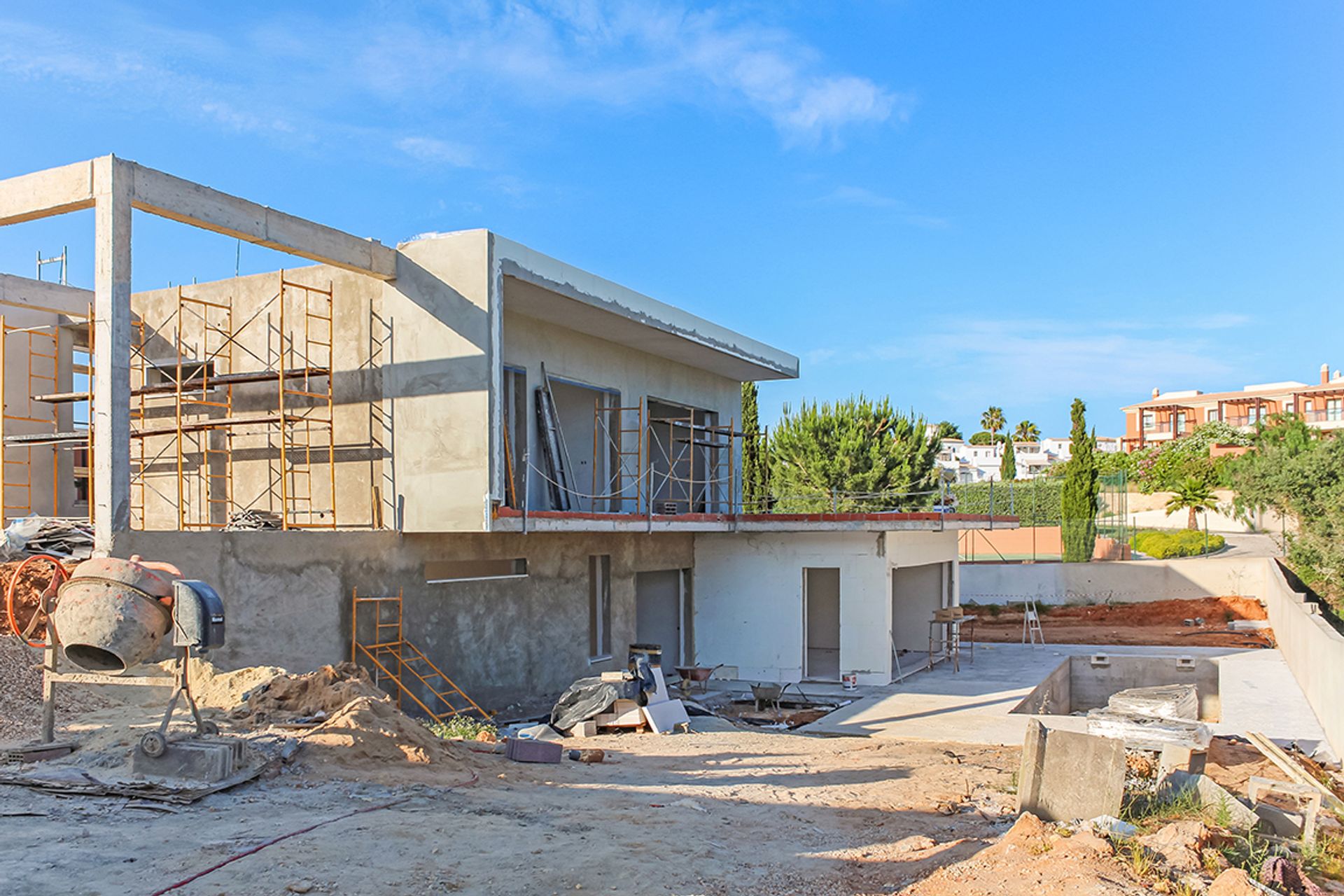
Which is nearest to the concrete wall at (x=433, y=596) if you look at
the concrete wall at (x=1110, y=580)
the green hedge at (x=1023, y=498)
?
the concrete wall at (x=1110, y=580)

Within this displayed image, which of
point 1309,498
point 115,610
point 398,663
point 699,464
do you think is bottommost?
point 398,663

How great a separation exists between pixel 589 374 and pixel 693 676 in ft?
19.3

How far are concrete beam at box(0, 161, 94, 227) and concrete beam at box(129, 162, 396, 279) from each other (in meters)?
0.64

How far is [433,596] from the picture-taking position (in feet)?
50.3

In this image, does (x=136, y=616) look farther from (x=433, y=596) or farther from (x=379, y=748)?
(x=433, y=596)

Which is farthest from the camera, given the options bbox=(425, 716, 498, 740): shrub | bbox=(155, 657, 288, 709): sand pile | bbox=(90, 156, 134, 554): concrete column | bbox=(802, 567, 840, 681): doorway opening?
bbox=(802, 567, 840, 681): doorway opening

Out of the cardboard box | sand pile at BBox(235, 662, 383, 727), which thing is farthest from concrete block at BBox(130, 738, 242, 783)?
the cardboard box

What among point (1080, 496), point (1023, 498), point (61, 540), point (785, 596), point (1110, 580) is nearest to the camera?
point (61, 540)

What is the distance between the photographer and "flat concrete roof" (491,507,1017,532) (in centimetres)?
1636

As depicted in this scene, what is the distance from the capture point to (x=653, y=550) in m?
20.5

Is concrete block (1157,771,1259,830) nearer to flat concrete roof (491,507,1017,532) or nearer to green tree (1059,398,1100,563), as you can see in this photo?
flat concrete roof (491,507,1017,532)

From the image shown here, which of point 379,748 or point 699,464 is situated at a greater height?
point 699,464

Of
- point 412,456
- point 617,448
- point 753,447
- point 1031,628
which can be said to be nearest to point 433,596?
point 412,456

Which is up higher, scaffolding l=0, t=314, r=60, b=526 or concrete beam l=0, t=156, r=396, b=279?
concrete beam l=0, t=156, r=396, b=279
